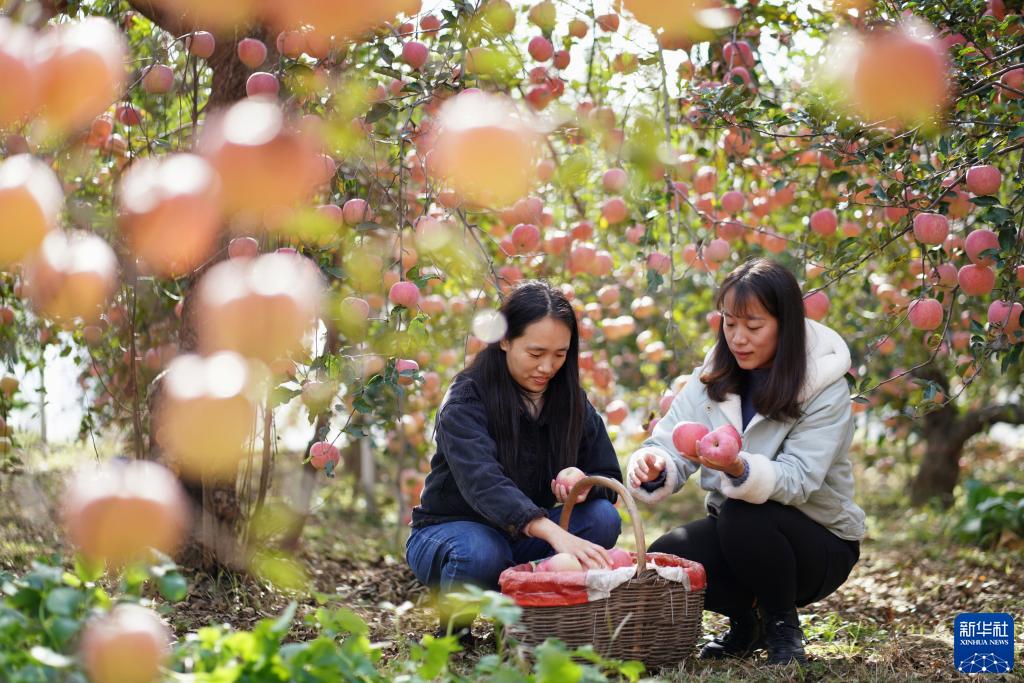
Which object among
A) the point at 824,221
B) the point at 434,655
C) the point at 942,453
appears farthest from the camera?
the point at 942,453

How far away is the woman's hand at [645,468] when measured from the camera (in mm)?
2299

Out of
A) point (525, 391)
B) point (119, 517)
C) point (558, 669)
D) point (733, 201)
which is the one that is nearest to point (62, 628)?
point (119, 517)

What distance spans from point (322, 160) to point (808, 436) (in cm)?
120

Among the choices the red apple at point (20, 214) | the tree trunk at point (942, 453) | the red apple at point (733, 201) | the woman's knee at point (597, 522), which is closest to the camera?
the red apple at point (20, 214)

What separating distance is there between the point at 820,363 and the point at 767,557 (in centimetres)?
45

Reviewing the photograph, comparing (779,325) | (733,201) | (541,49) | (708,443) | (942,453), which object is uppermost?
(541,49)

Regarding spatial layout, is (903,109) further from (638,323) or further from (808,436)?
(638,323)

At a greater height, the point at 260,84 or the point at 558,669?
the point at 260,84

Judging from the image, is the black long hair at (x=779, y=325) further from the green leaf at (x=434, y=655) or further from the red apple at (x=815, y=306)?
the green leaf at (x=434, y=655)

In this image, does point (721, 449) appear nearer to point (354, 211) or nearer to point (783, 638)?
point (783, 638)

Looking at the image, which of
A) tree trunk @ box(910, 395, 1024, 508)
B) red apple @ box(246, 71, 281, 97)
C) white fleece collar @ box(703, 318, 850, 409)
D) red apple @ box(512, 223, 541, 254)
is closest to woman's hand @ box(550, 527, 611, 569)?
white fleece collar @ box(703, 318, 850, 409)

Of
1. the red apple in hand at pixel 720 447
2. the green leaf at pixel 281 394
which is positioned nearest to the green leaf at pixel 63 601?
the green leaf at pixel 281 394

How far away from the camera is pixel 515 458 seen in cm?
233

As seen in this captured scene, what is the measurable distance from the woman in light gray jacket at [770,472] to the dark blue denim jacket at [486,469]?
0.51ft
